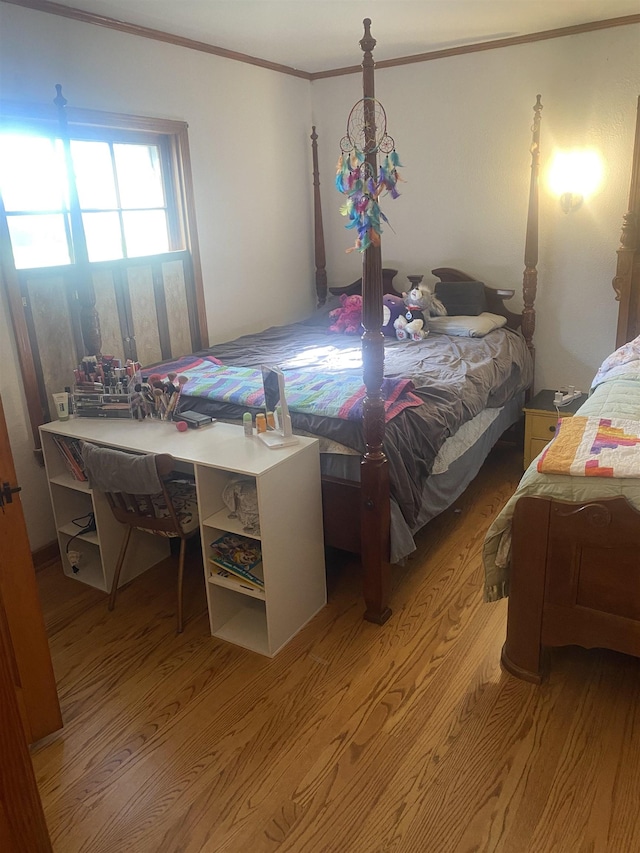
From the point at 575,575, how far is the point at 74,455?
1961 mm

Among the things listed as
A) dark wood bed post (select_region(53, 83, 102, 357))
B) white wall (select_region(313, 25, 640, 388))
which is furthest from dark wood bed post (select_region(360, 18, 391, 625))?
white wall (select_region(313, 25, 640, 388))

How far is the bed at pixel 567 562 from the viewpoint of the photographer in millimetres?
1817

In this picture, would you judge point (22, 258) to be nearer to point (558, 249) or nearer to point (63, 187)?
point (63, 187)

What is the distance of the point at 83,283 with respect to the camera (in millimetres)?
2939

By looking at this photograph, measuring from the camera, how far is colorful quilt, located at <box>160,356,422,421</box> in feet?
8.13

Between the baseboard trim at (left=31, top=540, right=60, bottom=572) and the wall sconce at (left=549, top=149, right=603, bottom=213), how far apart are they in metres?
3.30

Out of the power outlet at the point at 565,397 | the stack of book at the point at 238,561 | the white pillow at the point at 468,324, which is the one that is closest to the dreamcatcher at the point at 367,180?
the stack of book at the point at 238,561

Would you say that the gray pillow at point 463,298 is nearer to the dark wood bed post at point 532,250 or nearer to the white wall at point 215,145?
the dark wood bed post at point 532,250

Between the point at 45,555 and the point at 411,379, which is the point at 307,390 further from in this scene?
the point at 45,555

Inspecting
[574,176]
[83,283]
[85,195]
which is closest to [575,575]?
[83,283]

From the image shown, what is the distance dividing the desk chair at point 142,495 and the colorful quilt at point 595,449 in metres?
1.25

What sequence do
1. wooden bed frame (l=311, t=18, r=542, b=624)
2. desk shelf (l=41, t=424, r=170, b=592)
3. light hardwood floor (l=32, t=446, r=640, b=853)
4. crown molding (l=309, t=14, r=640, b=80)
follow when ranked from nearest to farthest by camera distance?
1. light hardwood floor (l=32, t=446, r=640, b=853)
2. wooden bed frame (l=311, t=18, r=542, b=624)
3. desk shelf (l=41, t=424, r=170, b=592)
4. crown molding (l=309, t=14, r=640, b=80)

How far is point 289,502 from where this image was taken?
7.36ft

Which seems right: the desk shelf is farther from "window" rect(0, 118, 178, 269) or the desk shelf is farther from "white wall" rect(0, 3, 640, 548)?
"window" rect(0, 118, 178, 269)
